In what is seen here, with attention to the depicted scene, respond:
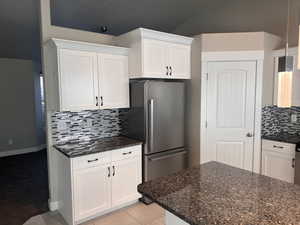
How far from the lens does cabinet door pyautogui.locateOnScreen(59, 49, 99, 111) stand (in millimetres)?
2652

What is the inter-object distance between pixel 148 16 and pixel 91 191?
126 inches

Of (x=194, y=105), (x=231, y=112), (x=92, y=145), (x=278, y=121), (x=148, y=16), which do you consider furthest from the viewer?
(x=148, y=16)

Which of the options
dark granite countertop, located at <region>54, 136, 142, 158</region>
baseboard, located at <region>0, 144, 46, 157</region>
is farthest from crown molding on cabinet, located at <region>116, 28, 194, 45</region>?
baseboard, located at <region>0, 144, 46, 157</region>

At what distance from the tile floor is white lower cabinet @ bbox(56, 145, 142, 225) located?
74 mm

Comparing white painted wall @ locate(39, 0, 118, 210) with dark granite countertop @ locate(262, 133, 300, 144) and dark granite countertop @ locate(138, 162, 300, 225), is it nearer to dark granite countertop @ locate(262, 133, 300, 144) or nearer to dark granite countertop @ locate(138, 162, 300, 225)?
dark granite countertop @ locate(138, 162, 300, 225)

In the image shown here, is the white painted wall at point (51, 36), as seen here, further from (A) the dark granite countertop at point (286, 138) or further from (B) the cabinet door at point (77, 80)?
(A) the dark granite countertop at point (286, 138)

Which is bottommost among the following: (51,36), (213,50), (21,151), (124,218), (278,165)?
(124,218)

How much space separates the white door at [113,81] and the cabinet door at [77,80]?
0.10 meters

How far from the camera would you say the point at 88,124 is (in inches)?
129

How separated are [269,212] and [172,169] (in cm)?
215

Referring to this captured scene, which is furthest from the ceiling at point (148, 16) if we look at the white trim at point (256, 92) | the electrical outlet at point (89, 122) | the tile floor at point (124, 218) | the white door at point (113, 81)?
the tile floor at point (124, 218)

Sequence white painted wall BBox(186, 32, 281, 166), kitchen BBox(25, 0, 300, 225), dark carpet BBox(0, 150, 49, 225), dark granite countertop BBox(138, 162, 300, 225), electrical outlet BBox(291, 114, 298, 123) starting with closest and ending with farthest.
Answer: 1. dark granite countertop BBox(138, 162, 300, 225)
2. kitchen BBox(25, 0, 300, 225)
3. dark carpet BBox(0, 150, 49, 225)
4. white painted wall BBox(186, 32, 281, 166)
5. electrical outlet BBox(291, 114, 298, 123)

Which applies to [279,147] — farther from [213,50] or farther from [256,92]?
[213,50]

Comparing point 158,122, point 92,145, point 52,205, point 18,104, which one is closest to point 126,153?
point 92,145
